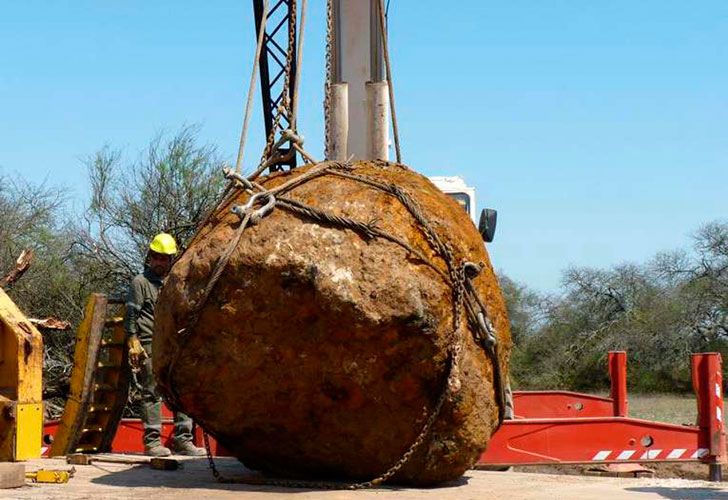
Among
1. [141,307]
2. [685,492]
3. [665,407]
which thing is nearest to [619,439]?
[685,492]

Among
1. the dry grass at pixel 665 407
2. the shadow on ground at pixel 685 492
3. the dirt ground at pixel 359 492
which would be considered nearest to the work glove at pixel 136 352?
the dirt ground at pixel 359 492

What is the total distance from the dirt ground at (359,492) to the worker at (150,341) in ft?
5.86

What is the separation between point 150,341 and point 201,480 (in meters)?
2.69

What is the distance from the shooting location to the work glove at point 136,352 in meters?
9.38

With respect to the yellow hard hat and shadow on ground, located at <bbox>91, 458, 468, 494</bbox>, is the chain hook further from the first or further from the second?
the yellow hard hat

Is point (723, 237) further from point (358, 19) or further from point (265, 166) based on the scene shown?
point (265, 166)

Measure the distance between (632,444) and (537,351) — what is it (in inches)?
779

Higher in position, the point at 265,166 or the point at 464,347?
the point at 265,166

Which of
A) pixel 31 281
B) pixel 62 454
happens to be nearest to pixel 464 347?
pixel 62 454

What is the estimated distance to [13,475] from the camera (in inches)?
259

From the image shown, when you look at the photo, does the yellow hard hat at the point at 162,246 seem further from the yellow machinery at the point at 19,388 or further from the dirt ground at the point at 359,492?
the yellow machinery at the point at 19,388

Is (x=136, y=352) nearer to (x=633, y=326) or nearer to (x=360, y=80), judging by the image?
(x=360, y=80)

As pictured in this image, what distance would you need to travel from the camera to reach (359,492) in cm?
644

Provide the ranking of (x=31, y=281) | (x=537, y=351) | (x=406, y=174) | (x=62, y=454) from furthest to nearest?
1. (x=537, y=351)
2. (x=31, y=281)
3. (x=62, y=454)
4. (x=406, y=174)
